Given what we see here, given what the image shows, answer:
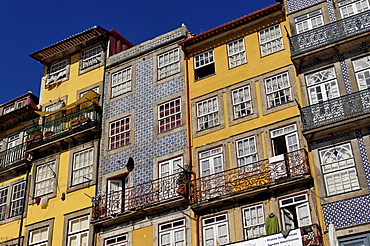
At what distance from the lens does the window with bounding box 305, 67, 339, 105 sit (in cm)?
1952

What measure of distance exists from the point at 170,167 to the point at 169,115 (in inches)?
90.4

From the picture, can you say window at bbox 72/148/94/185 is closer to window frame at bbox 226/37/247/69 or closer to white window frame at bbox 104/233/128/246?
white window frame at bbox 104/233/128/246

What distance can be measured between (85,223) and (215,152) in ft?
20.1

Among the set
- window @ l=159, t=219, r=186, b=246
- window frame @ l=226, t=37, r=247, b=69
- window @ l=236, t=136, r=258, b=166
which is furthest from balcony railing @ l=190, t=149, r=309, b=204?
window frame @ l=226, t=37, r=247, b=69

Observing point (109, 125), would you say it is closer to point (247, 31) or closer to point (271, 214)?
point (247, 31)

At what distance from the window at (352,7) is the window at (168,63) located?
7.01 metres

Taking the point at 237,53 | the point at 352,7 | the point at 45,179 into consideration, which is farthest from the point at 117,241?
the point at 352,7

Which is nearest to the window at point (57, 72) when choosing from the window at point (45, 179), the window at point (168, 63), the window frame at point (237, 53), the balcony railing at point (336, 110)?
the window at point (45, 179)

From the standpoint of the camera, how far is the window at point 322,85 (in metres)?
19.5

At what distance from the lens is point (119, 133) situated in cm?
2389

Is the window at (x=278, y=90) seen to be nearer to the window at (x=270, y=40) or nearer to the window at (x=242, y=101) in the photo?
the window at (x=242, y=101)

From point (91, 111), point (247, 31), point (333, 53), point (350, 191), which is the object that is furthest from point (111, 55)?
point (350, 191)

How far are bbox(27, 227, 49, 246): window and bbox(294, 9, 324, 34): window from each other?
13029 mm

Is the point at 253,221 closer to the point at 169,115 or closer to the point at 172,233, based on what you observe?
the point at 172,233
